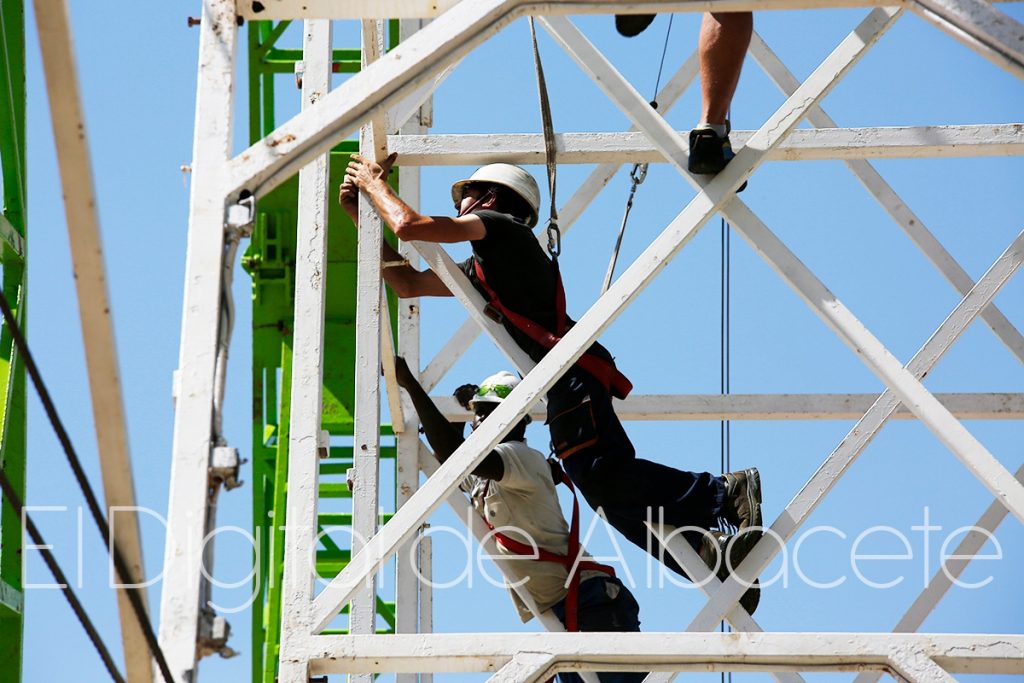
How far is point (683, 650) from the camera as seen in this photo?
6.27 metres

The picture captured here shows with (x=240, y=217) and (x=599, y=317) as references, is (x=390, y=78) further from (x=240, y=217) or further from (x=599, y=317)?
(x=599, y=317)

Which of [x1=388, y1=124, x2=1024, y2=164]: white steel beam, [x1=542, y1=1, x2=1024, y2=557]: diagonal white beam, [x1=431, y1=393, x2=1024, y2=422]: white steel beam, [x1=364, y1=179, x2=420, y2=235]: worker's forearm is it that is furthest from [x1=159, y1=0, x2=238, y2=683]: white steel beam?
[x1=431, y1=393, x2=1024, y2=422]: white steel beam

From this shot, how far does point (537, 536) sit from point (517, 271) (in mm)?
1380

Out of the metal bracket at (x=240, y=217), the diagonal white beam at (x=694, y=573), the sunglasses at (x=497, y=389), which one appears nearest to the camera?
the metal bracket at (x=240, y=217)

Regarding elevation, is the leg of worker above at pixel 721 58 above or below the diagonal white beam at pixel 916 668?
above

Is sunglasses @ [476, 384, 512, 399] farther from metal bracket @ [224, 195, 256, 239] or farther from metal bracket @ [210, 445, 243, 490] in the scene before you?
metal bracket @ [210, 445, 243, 490]

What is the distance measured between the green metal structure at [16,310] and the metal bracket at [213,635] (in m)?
3.35

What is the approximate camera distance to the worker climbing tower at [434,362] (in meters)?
5.71

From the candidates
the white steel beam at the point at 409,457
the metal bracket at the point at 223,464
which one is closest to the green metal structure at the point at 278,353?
the white steel beam at the point at 409,457

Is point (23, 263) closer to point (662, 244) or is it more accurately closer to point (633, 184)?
point (633, 184)

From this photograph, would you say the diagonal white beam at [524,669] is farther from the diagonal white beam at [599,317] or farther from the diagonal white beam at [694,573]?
the diagonal white beam at [694,573]

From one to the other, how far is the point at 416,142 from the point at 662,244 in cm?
240

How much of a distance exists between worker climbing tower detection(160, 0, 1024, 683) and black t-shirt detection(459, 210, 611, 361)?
180mm

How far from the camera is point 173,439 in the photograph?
553cm
